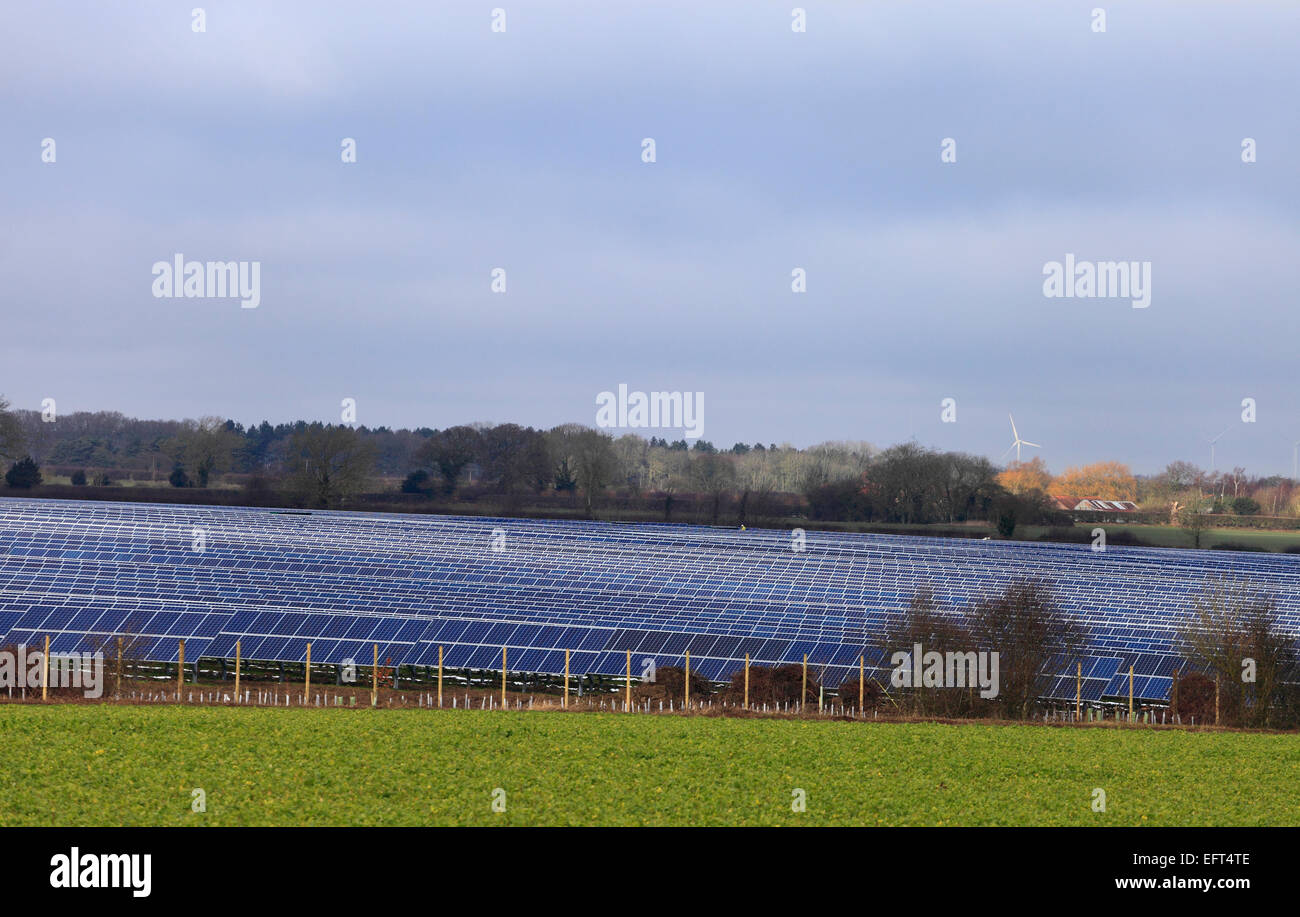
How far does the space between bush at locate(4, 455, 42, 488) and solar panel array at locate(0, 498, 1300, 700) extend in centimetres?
2557

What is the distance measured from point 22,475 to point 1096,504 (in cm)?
8949

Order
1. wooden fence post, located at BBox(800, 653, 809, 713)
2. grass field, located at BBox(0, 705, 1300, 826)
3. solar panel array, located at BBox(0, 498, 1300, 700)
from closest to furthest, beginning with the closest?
grass field, located at BBox(0, 705, 1300, 826) < wooden fence post, located at BBox(800, 653, 809, 713) < solar panel array, located at BBox(0, 498, 1300, 700)

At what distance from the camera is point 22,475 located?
8925 centimetres

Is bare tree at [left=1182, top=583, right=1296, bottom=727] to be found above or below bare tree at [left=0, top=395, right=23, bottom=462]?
below

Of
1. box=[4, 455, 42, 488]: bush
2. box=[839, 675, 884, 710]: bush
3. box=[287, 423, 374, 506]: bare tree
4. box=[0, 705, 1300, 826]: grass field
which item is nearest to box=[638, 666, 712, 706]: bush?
box=[839, 675, 884, 710]: bush

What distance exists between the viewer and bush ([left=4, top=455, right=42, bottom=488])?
88688 mm

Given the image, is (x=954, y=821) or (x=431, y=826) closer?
(x=431, y=826)

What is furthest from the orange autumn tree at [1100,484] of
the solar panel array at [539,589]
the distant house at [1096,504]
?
the solar panel array at [539,589]

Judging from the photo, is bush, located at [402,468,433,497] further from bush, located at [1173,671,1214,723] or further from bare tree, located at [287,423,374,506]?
bush, located at [1173,671,1214,723]

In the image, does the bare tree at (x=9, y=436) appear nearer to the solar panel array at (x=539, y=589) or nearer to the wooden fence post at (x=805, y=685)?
the solar panel array at (x=539, y=589)
